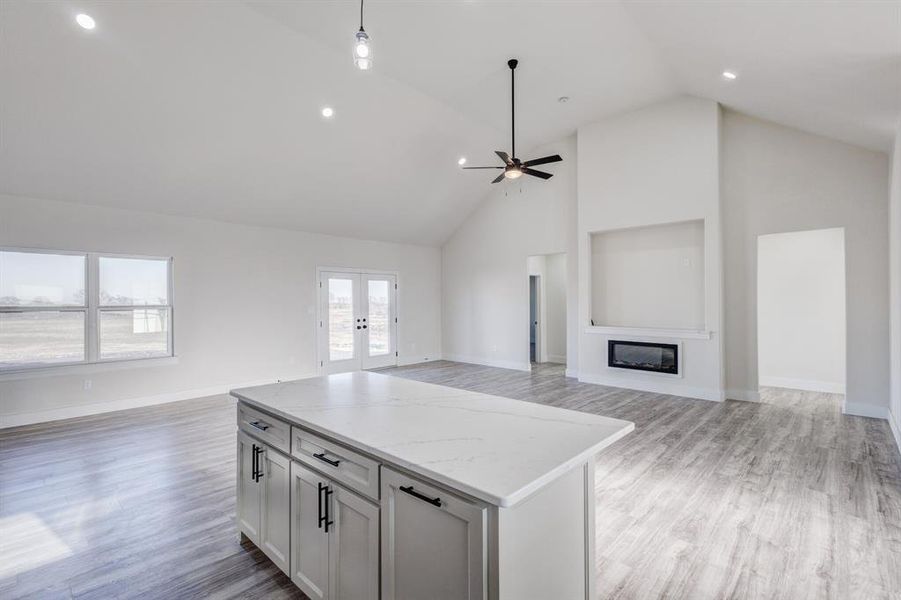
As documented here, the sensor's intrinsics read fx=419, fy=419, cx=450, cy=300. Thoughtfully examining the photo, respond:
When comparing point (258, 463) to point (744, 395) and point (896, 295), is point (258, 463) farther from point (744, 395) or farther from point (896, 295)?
point (744, 395)

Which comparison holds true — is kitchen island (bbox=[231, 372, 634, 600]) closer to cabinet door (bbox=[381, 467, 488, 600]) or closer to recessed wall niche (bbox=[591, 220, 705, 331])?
cabinet door (bbox=[381, 467, 488, 600])

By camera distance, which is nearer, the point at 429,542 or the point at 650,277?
the point at 429,542

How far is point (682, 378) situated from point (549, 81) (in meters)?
4.62

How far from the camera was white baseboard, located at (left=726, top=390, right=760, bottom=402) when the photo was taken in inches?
229

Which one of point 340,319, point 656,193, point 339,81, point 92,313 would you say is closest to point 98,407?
point 92,313

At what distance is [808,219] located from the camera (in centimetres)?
544

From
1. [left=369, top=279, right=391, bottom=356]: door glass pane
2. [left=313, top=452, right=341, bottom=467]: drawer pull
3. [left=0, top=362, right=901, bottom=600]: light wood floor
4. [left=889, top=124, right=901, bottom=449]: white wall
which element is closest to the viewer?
[left=313, top=452, right=341, bottom=467]: drawer pull

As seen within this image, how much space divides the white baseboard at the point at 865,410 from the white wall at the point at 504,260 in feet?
11.9

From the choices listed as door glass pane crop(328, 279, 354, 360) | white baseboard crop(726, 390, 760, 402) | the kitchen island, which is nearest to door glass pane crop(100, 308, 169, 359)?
door glass pane crop(328, 279, 354, 360)

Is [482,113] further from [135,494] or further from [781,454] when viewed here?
[135,494]

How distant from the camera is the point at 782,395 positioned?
613cm

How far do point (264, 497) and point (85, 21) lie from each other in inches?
170

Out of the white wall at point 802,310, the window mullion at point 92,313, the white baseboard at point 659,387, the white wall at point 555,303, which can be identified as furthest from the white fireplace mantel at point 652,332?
the window mullion at point 92,313

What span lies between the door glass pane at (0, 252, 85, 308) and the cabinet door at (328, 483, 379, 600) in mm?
5849
